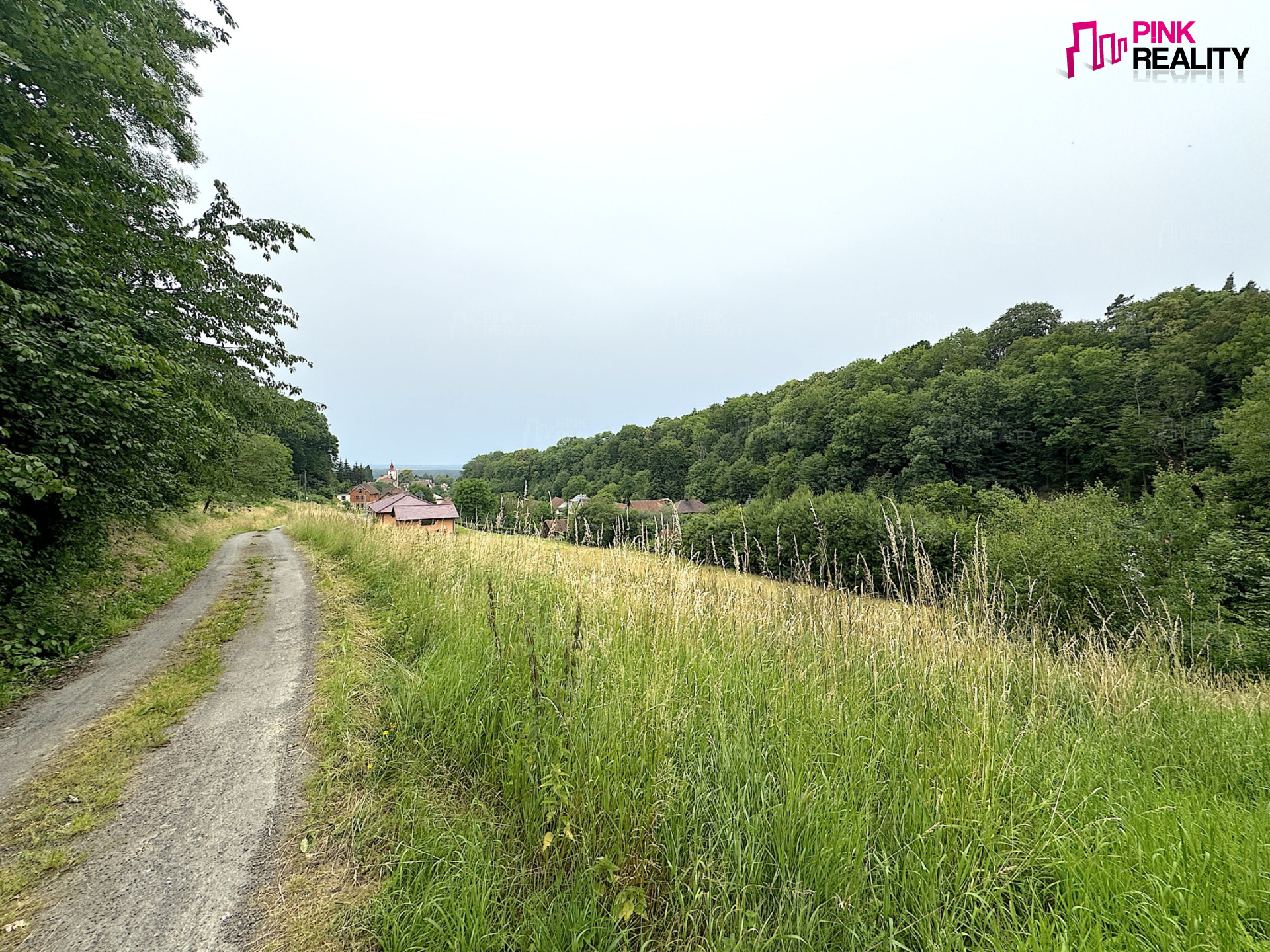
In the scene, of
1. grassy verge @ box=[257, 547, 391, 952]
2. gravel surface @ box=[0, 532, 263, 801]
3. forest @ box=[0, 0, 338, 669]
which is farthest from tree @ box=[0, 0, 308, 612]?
grassy verge @ box=[257, 547, 391, 952]

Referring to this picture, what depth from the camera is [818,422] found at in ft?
194

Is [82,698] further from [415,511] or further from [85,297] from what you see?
[415,511]

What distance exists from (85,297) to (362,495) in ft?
286

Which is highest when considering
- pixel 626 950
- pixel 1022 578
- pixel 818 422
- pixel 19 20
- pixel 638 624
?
pixel 818 422

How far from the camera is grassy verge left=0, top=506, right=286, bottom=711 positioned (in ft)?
15.1

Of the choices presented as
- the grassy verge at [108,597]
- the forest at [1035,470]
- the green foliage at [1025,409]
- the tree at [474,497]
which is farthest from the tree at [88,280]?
the tree at [474,497]

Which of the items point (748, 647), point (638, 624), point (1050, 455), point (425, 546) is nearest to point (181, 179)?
point (425, 546)

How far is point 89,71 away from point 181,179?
5924 mm

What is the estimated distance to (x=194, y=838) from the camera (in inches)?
94.8

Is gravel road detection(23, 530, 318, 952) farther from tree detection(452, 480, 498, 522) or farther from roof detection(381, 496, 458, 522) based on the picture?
tree detection(452, 480, 498, 522)

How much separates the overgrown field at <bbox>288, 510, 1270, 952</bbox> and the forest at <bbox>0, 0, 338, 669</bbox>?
4.25 m

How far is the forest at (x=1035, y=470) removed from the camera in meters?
13.4

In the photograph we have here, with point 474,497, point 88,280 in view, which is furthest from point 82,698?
point 474,497

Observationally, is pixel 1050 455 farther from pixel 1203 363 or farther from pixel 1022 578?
pixel 1022 578
